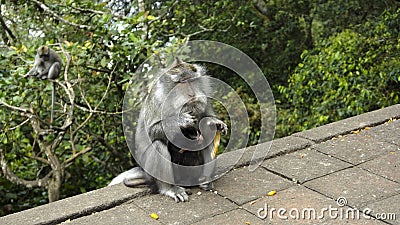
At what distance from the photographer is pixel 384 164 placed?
12.7 feet

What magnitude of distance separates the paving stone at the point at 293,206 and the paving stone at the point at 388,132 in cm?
113

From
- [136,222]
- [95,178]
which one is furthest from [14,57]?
[136,222]

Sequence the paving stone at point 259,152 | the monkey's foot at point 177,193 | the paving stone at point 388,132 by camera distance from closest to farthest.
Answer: the monkey's foot at point 177,193
the paving stone at point 259,152
the paving stone at point 388,132

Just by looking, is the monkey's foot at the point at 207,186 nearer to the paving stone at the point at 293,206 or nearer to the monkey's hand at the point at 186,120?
the paving stone at the point at 293,206

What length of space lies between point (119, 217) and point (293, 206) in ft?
3.41

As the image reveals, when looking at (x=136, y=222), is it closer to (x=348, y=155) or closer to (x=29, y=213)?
(x=29, y=213)

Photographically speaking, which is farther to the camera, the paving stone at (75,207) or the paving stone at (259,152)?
the paving stone at (259,152)

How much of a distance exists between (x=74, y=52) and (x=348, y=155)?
2669 mm

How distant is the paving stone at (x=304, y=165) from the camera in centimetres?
380

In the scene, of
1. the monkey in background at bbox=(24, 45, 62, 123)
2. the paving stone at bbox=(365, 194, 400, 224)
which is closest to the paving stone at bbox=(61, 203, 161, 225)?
the paving stone at bbox=(365, 194, 400, 224)

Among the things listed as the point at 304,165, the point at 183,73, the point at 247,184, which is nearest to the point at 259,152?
the point at 304,165

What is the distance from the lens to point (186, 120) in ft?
10.8

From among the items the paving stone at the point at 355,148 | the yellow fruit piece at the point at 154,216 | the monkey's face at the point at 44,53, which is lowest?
the yellow fruit piece at the point at 154,216

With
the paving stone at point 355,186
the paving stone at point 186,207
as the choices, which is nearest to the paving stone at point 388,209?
the paving stone at point 355,186
